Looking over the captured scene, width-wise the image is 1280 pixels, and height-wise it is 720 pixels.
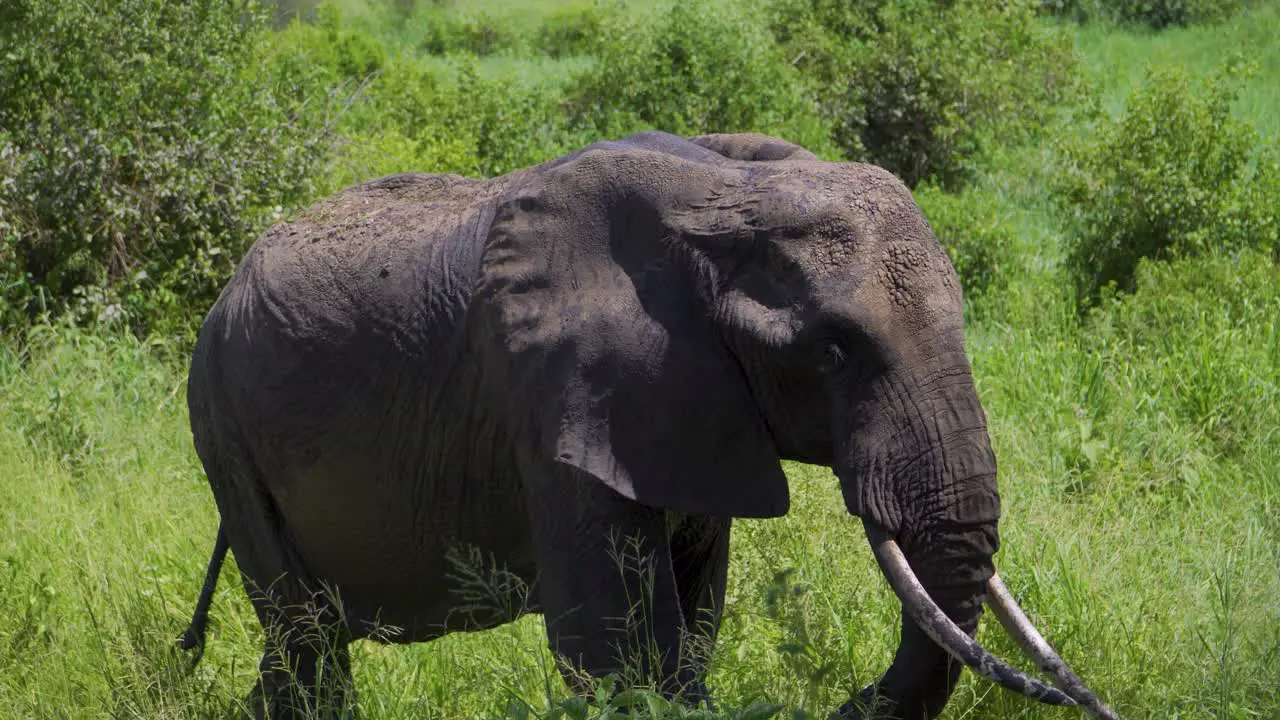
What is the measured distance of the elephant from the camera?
2.74 m

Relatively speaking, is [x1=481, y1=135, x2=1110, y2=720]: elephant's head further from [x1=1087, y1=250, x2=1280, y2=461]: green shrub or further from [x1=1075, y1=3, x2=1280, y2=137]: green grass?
[x1=1075, y1=3, x2=1280, y2=137]: green grass

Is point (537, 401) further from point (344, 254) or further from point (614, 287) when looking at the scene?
point (344, 254)

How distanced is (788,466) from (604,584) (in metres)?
2.24

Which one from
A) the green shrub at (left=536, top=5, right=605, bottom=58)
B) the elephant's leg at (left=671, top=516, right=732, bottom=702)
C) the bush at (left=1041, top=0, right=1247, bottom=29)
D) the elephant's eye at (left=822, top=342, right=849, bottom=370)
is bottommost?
the green shrub at (left=536, top=5, right=605, bottom=58)

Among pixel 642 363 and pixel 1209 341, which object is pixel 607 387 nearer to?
pixel 642 363

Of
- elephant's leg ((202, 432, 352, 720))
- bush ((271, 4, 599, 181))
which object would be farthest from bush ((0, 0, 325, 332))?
elephant's leg ((202, 432, 352, 720))

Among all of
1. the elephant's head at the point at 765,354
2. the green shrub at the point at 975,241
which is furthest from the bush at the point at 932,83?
the elephant's head at the point at 765,354

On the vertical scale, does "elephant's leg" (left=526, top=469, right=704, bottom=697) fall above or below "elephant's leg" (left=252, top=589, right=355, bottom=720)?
above

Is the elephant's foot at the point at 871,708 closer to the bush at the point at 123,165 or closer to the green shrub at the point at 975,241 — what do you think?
the bush at the point at 123,165

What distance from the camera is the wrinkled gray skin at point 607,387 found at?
9.00ft

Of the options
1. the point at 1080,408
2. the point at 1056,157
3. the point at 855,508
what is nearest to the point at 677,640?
the point at 855,508

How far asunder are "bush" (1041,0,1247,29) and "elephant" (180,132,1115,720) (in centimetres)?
1554

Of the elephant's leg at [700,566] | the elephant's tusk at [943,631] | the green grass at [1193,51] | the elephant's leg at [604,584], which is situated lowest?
the green grass at [1193,51]

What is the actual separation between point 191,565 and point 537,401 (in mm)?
2285
